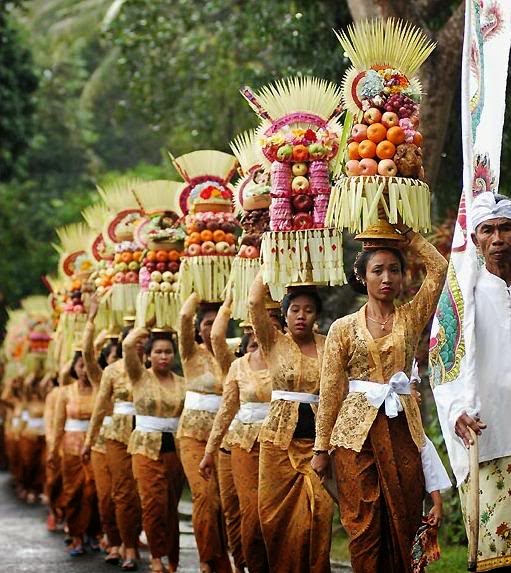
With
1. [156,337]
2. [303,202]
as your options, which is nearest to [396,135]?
[303,202]

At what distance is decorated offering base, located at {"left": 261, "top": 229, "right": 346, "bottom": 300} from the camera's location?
8422mm

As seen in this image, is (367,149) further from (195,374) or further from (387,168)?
(195,374)

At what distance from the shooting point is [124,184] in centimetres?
1348

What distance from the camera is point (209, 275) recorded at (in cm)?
1056

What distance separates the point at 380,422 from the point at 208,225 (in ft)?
12.0

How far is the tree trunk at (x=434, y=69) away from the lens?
11867mm

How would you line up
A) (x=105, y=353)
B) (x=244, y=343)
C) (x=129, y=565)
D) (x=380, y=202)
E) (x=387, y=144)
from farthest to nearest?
(x=105, y=353) < (x=129, y=565) < (x=244, y=343) < (x=387, y=144) < (x=380, y=202)

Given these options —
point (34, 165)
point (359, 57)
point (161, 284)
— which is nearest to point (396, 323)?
point (359, 57)

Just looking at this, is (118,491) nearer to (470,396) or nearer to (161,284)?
(161,284)

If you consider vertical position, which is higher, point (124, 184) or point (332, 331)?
point (124, 184)

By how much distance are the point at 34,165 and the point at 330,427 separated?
3085 cm

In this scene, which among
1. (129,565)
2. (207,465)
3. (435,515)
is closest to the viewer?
(435,515)

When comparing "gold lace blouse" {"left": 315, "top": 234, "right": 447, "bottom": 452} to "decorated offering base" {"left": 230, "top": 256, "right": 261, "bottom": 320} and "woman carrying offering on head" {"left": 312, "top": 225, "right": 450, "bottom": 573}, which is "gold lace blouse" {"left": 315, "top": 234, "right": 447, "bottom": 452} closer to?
"woman carrying offering on head" {"left": 312, "top": 225, "right": 450, "bottom": 573}

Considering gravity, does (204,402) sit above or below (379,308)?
below
